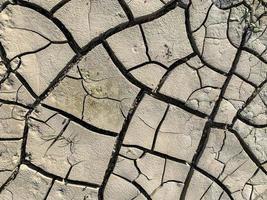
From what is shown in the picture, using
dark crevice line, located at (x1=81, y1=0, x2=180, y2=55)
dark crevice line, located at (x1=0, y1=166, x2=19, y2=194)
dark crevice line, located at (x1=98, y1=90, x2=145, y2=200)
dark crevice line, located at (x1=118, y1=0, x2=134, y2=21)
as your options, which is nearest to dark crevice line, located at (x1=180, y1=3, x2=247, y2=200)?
dark crevice line, located at (x1=81, y1=0, x2=180, y2=55)

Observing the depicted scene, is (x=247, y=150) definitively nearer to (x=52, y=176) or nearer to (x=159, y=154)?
(x=159, y=154)

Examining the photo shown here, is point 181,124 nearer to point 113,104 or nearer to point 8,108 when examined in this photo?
point 113,104

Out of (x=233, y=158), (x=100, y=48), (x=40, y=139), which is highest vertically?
(x=100, y=48)

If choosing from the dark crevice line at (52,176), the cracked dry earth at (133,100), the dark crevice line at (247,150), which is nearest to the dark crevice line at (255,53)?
the cracked dry earth at (133,100)

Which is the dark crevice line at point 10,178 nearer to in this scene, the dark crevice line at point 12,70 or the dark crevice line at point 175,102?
the dark crevice line at point 12,70

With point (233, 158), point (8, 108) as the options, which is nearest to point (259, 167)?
point (233, 158)

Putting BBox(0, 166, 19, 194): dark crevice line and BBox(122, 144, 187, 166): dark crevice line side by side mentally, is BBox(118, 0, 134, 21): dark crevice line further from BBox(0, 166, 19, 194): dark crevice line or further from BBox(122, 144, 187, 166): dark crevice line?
BBox(0, 166, 19, 194): dark crevice line

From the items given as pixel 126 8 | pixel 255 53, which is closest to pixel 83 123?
pixel 126 8
